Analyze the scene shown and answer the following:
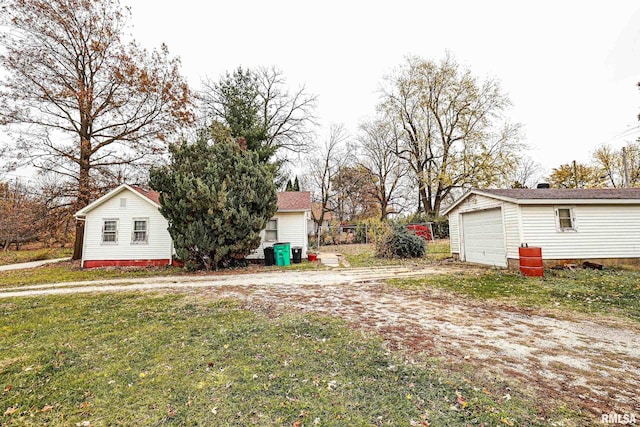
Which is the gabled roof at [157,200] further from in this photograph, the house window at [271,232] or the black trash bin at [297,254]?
the black trash bin at [297,254]

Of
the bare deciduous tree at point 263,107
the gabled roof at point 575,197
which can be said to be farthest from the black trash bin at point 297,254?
the bare deciduous tree at point 263,107

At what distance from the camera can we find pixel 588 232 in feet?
33.9

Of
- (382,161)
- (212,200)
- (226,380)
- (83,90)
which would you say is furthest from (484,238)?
(83,90)

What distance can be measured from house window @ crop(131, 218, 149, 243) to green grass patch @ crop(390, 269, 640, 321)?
12.0 m

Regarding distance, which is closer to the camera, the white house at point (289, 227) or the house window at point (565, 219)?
the house window at point (565, 219)

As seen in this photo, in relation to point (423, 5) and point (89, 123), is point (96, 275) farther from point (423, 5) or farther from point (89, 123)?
point (423, 5)

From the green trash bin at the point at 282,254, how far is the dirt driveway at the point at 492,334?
493 centimetres

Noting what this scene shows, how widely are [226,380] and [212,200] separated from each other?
8578 mm

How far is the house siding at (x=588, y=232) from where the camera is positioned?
10.1 m

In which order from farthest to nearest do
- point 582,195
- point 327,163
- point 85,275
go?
point 327,163
point 85,275
point 582,195

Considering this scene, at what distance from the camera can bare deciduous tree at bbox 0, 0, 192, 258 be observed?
14.2m

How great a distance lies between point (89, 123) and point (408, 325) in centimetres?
1932

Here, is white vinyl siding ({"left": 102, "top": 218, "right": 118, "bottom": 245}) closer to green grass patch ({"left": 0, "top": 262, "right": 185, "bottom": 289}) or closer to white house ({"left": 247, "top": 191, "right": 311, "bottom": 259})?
green grass patch ({"left": 0, "top": 262, "right": 185, "bottom": 289})

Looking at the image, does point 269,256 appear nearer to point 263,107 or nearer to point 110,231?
point 110,231
